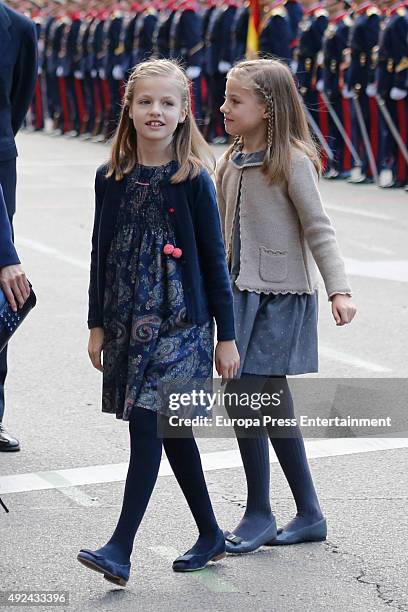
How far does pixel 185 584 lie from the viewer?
4258mm

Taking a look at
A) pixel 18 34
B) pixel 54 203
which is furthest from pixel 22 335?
pixel 54 203

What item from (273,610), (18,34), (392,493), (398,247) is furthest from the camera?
(398,247)

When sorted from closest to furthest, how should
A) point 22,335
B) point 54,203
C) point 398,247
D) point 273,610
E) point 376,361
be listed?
point 273,610 < point 376,361 < point 22,335 < point 398,247 < point 54,203

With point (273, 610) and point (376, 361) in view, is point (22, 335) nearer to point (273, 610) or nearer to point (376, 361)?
point (376, 361)

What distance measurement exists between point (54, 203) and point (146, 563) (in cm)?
1024

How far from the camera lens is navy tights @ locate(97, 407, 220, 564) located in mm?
4164

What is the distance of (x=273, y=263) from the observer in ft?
15.0

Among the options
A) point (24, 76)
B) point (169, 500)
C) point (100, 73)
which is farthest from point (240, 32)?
point (169, 500)

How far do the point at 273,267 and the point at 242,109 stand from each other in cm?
50

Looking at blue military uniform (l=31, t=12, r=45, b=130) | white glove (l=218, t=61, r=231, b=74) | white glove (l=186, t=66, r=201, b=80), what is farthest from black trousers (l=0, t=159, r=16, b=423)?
blue military uniform (l=31, t=12, r=45, b=130)

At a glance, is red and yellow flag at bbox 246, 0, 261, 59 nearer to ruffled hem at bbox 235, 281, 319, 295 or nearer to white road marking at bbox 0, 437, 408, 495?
white road marking at bbox 0, 437, 408, 495

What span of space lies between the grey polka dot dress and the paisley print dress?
341mm

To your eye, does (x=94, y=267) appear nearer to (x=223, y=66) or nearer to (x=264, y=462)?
(x=264, y=462)

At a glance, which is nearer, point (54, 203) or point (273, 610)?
point (273, 610)
